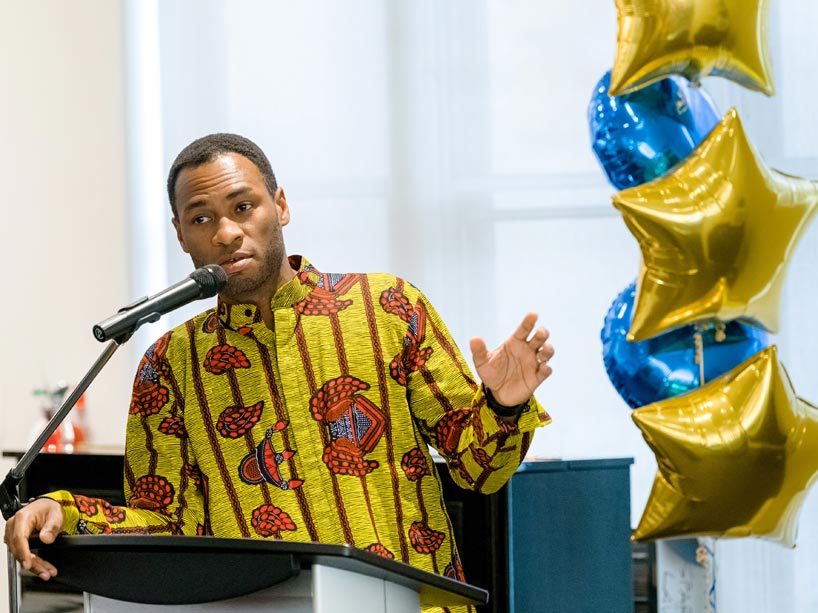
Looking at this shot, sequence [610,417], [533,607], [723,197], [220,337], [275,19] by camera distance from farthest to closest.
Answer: [275,19] → [610,417] → [533,607] → [220,337] → [723,197]

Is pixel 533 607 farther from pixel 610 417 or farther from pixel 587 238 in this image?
pixel 587 238

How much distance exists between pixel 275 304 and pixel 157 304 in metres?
0.58

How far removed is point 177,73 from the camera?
147 inches

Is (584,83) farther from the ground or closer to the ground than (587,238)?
farther from the ground

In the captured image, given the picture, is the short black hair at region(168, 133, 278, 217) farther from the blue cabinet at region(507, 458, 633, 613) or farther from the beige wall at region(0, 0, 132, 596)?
the beige wall at region(0, 0, 132, 596)

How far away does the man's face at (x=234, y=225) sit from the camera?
204cm

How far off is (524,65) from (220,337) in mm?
1570

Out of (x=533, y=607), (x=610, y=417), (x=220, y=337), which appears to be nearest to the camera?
(x=220, y=337)

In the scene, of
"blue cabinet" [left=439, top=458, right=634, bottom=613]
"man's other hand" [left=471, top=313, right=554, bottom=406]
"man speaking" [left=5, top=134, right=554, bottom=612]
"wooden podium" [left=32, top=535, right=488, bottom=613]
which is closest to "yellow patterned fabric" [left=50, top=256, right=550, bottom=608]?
"man speaking" [left=5, top=134, right=554, bottom=612]

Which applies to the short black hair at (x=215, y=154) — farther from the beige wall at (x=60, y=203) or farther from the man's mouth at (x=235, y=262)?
the beige wall at (x=60, y=203)

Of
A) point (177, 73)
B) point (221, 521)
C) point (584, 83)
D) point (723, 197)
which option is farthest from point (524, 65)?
point (221, 521)

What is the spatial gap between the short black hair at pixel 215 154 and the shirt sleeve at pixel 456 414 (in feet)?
1.20

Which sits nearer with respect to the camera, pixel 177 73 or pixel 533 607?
pixel 533 607

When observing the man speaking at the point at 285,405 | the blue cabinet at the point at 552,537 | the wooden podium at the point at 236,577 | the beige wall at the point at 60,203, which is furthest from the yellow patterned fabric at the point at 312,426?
the beige wall at the point at 60,203
